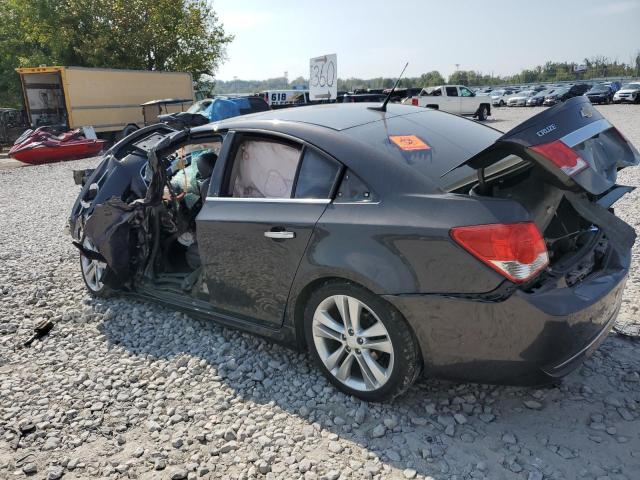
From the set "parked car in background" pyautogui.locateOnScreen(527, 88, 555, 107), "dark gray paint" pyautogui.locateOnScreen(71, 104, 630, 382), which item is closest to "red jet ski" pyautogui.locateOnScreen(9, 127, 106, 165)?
"dark gray paint" pyautogui.locateOnScreen(71, 104, 630, 382)

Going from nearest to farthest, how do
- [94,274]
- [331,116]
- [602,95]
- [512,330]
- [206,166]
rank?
[512,330], [331,116], [206,166], [94,274], [602,95]

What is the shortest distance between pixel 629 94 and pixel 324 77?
105ft

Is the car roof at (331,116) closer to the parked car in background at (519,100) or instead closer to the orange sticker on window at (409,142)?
the orange sticker on window at (409,142)

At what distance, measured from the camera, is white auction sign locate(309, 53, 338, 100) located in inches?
456

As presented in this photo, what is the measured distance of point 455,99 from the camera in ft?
93.5

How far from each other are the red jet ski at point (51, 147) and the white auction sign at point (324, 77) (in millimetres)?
10207

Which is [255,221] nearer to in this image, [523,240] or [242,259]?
[242,259]

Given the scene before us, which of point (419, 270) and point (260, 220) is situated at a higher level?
point (260, 220)

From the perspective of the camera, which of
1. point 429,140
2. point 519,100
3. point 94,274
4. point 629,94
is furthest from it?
point 519,100

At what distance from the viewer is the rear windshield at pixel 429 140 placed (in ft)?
8.88

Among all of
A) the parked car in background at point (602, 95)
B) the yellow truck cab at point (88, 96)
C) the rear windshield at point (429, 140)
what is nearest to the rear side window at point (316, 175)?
the rear windshield at point (429, 140)

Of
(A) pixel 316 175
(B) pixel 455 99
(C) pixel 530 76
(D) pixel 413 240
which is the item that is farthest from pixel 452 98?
(C) pixel 530 76

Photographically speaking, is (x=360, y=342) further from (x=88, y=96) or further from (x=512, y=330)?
(x=88, y=96)

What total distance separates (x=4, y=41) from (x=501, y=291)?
38540 mm
